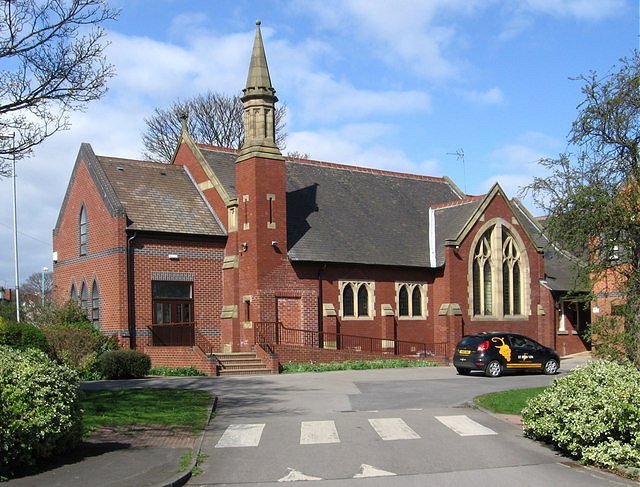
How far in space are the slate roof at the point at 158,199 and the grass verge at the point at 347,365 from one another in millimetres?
A: 6922

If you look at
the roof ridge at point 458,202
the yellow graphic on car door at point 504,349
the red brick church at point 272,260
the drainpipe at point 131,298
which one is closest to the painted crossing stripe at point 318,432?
the yellow graphic on car door at point 504,349

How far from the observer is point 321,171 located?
3884 cm

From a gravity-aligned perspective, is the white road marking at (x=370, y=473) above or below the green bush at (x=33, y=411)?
below

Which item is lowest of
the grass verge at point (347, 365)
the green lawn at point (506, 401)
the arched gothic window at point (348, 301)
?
the grass verge at point (347, 365)

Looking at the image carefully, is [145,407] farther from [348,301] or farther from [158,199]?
[348,301]

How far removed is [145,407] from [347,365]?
568 inches

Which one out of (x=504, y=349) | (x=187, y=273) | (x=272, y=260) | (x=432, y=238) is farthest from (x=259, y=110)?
(x=504, y=349)

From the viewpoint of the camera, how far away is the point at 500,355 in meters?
26.3

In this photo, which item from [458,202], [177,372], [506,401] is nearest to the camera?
[506,401]

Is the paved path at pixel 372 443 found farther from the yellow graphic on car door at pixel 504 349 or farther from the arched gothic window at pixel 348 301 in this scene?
the arched gothic window at pixel 348 301

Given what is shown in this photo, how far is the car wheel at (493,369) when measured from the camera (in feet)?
85.7

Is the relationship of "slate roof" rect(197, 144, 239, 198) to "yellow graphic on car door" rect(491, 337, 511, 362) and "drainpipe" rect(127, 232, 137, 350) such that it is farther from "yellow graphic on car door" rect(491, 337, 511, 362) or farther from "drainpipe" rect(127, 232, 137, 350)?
"yellow graphic on car door" rect(491, 337, 511, 362)

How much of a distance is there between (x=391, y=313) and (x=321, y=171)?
8.60 m

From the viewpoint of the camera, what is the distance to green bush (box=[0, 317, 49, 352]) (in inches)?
937
